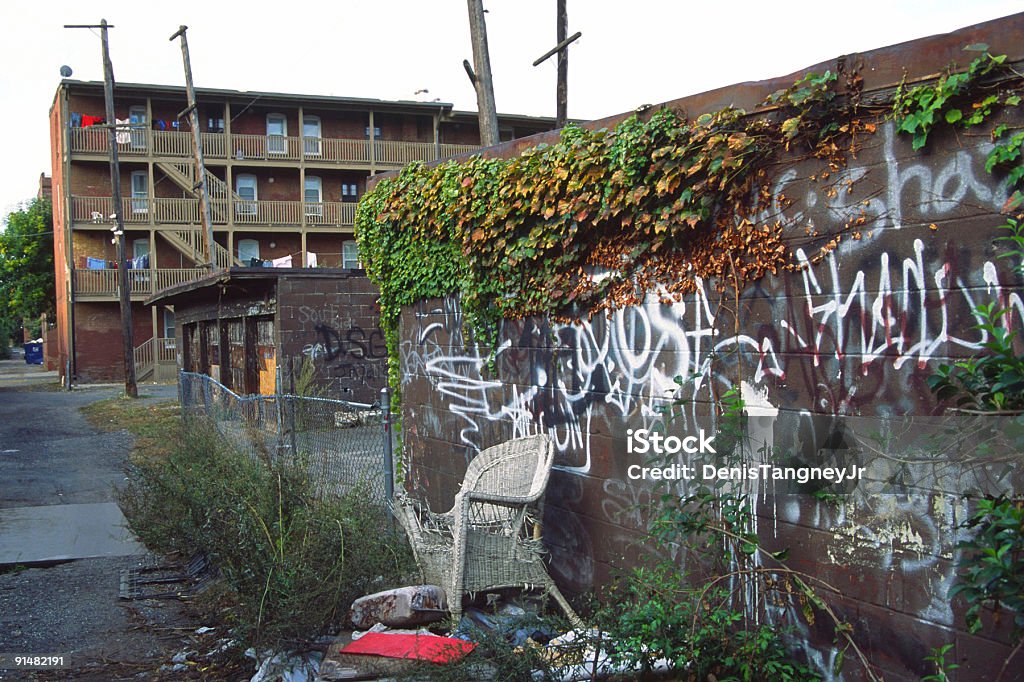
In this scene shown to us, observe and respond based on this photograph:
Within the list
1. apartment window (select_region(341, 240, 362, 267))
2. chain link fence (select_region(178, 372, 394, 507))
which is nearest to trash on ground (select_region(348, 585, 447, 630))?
chain link fence (select_region(178, 372, 394, 507))

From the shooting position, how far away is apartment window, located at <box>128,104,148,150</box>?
3900 centimetres

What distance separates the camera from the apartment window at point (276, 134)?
133ft

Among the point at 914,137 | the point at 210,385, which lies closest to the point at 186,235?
the point at 210,385

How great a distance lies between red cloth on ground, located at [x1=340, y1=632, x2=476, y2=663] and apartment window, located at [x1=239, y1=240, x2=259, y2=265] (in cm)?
3763

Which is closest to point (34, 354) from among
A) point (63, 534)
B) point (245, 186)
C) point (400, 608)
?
point (245, 186)

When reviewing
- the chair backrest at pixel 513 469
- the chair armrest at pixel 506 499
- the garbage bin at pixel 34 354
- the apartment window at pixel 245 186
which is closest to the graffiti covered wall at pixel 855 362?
the chair backrest at pixel 513 469

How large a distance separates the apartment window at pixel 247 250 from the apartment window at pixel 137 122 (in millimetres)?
5709

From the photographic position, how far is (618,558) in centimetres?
543

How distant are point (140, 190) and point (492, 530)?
1521 inches

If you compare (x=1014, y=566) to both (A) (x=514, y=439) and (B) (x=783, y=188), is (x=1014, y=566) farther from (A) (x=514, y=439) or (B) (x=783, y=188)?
(A) (x=514, y=439)

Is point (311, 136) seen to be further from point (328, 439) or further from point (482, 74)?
point (328, 439)

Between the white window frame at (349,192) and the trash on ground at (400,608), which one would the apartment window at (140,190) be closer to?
the white window frame at (349,192)

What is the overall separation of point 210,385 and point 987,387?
10.3 metres

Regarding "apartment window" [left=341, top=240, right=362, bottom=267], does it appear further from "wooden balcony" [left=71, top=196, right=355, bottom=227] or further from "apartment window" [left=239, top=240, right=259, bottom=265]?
"apartment window" [left=239, top=240, right=259, bottom=265]
